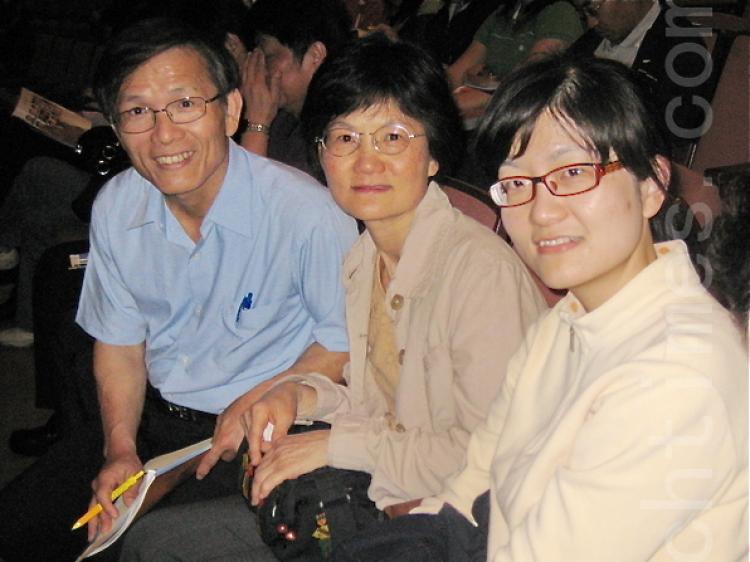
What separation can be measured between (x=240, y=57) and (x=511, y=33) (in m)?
1.58

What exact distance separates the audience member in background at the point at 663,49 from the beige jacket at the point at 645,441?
4.23 ft

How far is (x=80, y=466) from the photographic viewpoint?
1.72m

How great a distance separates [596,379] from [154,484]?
0.91 meters

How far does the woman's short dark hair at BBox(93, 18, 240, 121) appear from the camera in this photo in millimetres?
1620

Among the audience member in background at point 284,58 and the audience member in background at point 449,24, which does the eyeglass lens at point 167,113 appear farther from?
the audience member in background at point 449,24

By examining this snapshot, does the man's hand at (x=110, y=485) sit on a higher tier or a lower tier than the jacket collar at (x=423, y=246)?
lower

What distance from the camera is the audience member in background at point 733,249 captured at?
938 millimetres

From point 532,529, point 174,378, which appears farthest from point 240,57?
point 532,529

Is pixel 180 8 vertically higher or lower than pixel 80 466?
higher

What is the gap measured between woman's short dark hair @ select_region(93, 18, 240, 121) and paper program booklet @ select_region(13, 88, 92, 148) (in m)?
1.29

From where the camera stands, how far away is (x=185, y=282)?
1.72 meters

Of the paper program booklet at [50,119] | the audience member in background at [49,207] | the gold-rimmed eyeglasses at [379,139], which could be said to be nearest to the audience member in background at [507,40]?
the audience member in background at [49,207]

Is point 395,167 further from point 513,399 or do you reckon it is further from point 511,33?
point 511,33

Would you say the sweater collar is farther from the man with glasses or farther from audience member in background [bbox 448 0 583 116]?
audience member in background [bbox 448 0 583 116]
